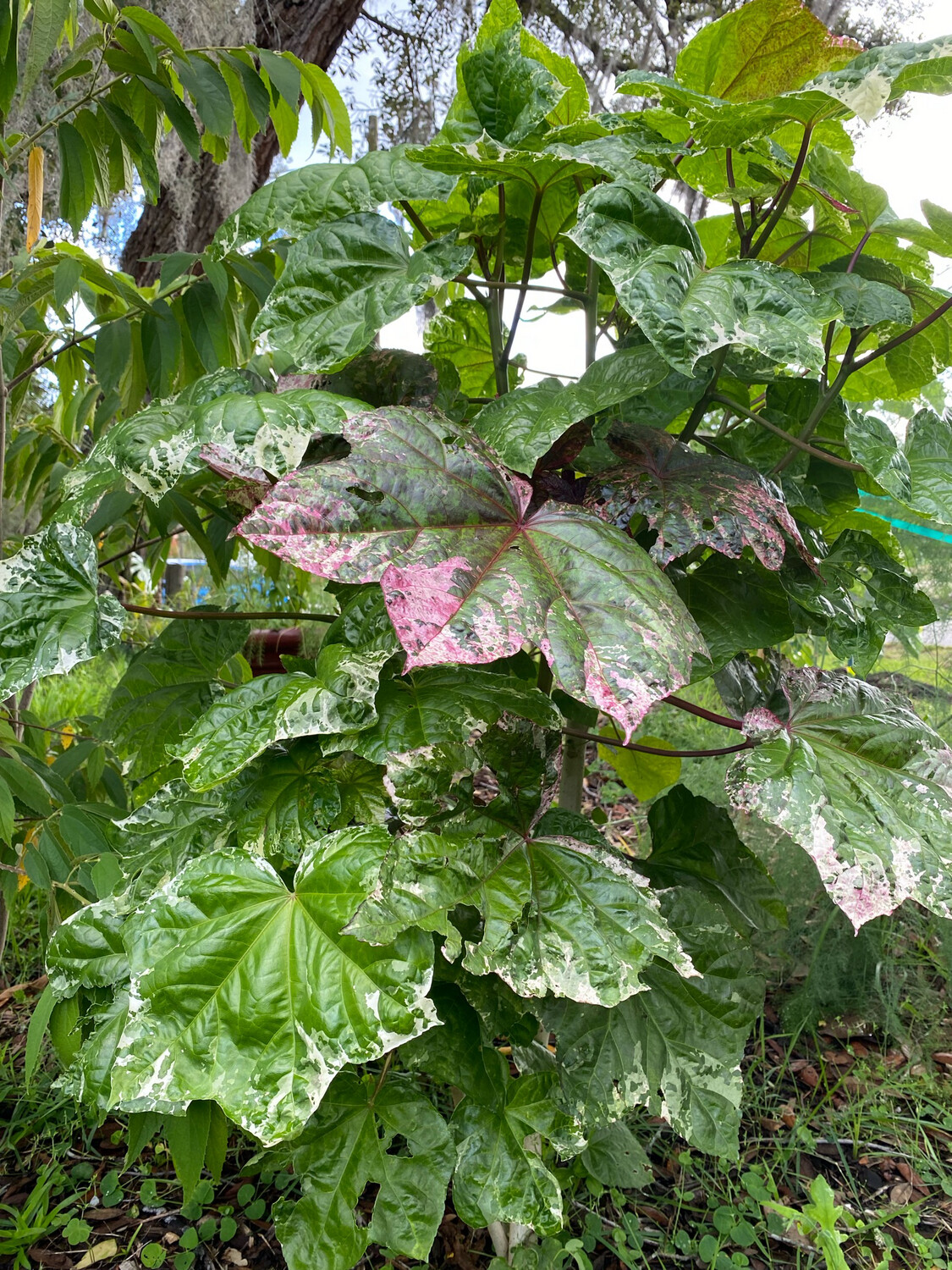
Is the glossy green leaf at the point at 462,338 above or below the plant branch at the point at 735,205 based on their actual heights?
below

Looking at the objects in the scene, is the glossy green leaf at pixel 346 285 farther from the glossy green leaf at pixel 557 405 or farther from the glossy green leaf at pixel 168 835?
the glossy green leaf at pixel 168 835

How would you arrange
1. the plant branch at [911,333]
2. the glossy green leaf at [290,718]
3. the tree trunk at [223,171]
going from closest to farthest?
the glossy green leaf at [290,718], the plant branch at [911,333], the tree trunk at [223,171]

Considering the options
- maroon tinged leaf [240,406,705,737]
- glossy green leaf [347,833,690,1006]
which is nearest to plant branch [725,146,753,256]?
maroon tinged leaf [240,406,705,737]

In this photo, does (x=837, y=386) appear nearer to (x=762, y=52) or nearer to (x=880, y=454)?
(x=880, y=454)

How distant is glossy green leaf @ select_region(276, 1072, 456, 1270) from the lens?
0.74m

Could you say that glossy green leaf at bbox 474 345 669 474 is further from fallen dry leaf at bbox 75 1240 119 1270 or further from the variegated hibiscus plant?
fallen dry leaf at bbox 75 1240 119 1270

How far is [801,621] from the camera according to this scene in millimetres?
874

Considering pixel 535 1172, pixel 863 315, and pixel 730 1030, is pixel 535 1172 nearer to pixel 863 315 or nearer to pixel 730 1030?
pixel 730 1030

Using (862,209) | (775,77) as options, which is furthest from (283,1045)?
(775,77)

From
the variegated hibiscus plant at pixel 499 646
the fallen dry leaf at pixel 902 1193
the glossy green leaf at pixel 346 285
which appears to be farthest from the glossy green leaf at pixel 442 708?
the fallen dry leaf at pixel 902 1193

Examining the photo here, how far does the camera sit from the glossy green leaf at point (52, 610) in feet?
2.08

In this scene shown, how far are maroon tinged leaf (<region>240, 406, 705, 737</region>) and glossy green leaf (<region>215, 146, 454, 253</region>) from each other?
23cm

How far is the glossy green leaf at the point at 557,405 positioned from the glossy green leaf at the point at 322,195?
0.71 feet

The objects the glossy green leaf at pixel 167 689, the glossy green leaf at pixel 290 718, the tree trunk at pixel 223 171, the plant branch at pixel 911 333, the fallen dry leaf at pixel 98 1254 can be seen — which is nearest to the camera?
the glossy green leaf at pixel 290 718
